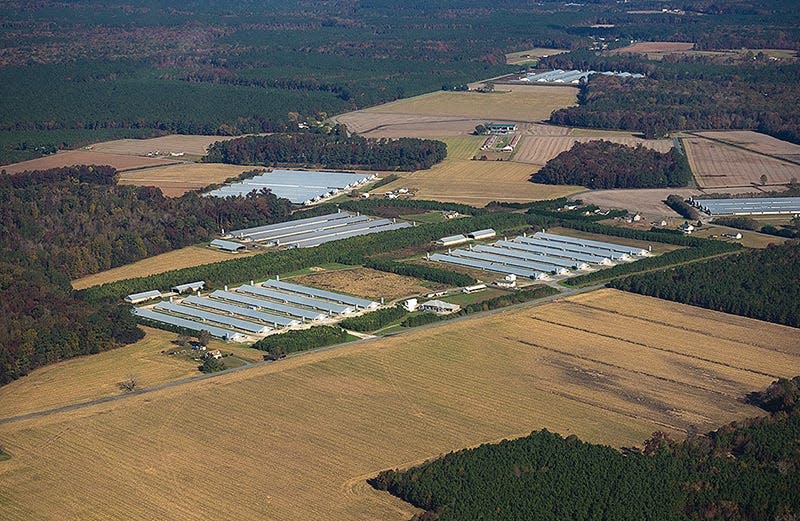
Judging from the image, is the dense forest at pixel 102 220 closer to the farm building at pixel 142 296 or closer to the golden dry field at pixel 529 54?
the farm building at pixel 142 296

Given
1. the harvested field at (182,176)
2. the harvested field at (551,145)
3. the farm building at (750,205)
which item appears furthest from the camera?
the harvested field at (551,145)

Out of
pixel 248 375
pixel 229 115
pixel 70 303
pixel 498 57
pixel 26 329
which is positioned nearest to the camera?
pixel 248 375

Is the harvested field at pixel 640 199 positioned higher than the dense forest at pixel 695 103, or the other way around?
the dense forest at pixel 695 103

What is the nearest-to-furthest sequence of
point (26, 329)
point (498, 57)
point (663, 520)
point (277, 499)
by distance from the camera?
point (663, 520) → point (277, 499) → point (26, 329) → point (498, 57)

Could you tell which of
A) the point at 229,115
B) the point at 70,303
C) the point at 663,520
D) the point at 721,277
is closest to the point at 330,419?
the point at 663,520

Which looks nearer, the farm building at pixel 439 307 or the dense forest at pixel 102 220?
the farm building at pixel 439 307

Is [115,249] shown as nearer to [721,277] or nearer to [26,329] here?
[26,329]

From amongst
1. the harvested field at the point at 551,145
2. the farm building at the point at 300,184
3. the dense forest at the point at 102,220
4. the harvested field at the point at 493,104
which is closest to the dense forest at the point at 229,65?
the harvested field at the point at 493,104

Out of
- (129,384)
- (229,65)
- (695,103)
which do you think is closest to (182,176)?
(129,384)
